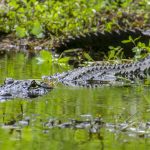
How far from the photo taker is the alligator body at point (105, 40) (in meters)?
9.50

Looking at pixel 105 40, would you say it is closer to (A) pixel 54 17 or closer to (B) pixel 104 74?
(A) pixel 54 17

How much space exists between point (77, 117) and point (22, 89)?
1.38 meters

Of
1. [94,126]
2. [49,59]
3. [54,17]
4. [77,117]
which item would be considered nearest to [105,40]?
[49,59]

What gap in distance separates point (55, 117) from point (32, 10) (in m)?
8.69

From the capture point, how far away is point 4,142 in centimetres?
355

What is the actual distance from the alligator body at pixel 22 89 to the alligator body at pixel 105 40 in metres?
3.60

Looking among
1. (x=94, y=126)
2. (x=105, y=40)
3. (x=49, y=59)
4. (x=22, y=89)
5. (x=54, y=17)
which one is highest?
(x=54, y=17)

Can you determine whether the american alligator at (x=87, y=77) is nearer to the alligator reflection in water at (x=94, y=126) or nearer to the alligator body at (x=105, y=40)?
the alligator reflection in water at (x=94, y=126)

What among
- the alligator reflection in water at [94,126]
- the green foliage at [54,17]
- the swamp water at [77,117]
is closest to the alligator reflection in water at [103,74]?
the swamp water at [77,117]

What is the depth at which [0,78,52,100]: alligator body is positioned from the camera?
5422 millimetres

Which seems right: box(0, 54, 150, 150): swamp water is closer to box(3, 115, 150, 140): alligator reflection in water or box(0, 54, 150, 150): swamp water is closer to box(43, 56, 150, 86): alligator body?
box(3, 115, 150, 140): alligator reflection in water

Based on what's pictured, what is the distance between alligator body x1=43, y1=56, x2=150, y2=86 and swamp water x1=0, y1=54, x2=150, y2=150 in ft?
1.80

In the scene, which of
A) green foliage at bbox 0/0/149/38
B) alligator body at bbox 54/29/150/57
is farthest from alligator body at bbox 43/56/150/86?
green foliage at bbox 0/0/149/38

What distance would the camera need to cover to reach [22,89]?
561cm
